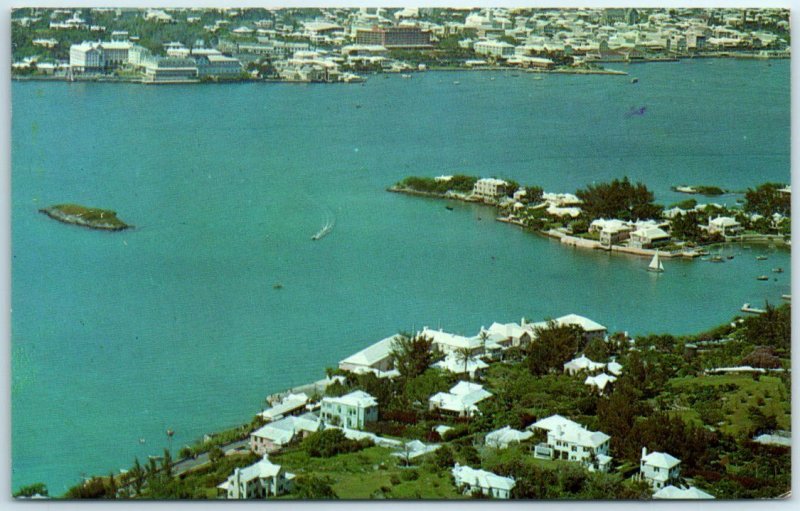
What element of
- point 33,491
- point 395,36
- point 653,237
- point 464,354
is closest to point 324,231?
point 464,354

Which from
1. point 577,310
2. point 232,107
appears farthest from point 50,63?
point 577,310

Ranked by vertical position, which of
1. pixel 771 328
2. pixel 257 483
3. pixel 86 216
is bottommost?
pixel 257 483

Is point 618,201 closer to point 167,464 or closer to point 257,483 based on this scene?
point 257,483

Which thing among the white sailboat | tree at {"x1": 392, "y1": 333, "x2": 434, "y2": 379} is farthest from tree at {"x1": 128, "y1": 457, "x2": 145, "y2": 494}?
the white sailboat

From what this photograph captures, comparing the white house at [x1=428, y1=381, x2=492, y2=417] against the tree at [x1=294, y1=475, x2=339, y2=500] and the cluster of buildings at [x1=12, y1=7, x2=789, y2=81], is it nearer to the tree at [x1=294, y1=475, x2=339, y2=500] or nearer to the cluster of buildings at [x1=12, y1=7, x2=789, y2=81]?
the tree at [x1=294, y1=475, x2=339, y2=500]

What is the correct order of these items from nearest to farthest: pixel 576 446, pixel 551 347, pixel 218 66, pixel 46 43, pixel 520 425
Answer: pixel 576 446, pixel 520 425, pixel 46 43, pixel 551 347, pixel 218 66

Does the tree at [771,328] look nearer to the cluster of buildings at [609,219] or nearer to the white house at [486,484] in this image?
the cluster of buildings at [609,219]

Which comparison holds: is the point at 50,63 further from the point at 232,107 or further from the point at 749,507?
the point at 749,507
